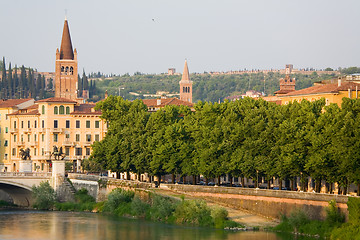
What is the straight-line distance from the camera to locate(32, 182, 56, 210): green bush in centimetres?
8662

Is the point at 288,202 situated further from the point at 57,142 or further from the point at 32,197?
the point at 57,142

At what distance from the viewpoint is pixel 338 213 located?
61781 mm

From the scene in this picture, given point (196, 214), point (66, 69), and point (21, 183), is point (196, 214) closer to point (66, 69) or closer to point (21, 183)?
point (21, 183)

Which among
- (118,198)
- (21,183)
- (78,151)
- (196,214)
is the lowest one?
(196,214)

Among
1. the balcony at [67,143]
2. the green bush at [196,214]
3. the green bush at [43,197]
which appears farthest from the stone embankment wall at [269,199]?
the balcony at [67,143]

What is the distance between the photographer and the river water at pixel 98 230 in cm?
6450

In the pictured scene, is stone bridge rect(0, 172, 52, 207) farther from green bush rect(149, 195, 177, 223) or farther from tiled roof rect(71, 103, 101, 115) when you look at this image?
tiled roof rect(71, 103, 101, 115)

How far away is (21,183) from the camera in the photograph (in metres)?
87.1

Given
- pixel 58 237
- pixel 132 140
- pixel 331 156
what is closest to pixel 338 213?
pixel 331 156

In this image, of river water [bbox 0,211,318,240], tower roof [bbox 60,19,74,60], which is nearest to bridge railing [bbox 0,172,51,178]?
river water [bbox 0,211,318,240]

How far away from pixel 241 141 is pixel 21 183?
909 inches

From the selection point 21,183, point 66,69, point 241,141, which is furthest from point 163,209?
point 66,69

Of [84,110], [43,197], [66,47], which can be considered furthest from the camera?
[66,47]

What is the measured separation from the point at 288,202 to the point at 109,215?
64.8 ft
